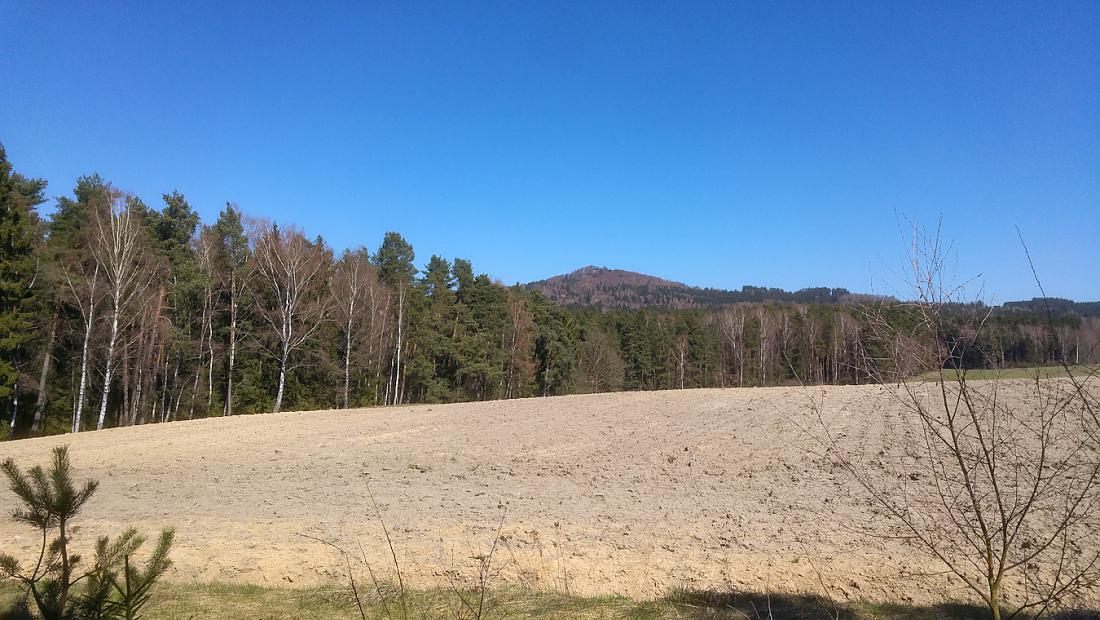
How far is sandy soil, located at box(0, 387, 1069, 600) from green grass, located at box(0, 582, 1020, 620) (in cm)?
85

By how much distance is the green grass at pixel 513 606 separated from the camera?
5.07 meters

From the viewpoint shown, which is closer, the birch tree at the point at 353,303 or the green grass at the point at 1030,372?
the green grass at the point at 1030,372

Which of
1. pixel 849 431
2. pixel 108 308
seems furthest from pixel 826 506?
pixel 108 308

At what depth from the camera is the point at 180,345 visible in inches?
1234

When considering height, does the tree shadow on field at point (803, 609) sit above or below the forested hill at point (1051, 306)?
below

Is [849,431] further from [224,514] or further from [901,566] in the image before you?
[224,514]

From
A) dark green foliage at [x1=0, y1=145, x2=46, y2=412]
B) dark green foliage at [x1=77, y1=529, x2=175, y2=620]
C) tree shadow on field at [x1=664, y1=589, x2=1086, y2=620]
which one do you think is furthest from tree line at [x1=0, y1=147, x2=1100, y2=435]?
dark green foliage at [x1=77, y1=529, x2=175, y2=620]

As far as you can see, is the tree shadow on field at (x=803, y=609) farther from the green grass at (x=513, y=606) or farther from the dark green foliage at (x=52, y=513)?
the dark green foliage at (x=52, y=513)

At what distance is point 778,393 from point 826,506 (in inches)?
467

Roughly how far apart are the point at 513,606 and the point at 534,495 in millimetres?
6596

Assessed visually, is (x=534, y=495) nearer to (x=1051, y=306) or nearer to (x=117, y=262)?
(x=1051, y=306)

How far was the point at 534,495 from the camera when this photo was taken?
12.0 m

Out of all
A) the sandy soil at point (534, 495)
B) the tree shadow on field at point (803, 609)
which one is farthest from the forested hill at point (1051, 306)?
the sandy soil at point (534, 495)

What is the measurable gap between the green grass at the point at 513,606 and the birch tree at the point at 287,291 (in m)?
25.7
